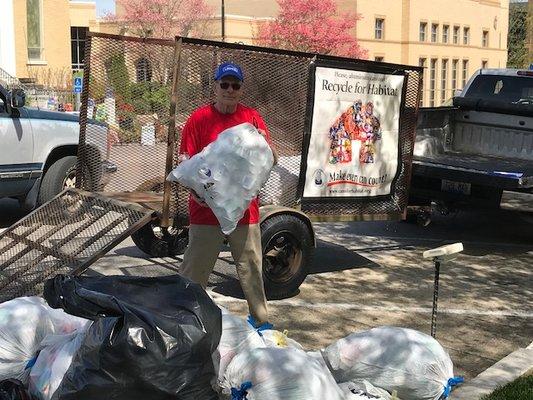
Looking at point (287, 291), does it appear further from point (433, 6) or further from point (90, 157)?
point (433, 6)

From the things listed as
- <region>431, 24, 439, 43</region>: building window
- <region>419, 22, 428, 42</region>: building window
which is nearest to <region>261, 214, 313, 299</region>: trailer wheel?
<region>419, 22, 428, 42</region>: building window

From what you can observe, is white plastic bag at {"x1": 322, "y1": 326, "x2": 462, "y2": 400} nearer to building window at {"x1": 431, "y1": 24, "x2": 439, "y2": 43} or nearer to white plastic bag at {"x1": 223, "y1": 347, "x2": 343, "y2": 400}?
white plastic bag at {"x1": 223, "y1": 347, "x2": 343, "y2": 400}

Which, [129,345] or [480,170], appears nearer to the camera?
[129,345]

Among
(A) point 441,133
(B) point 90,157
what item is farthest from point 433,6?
(B) point 90,157

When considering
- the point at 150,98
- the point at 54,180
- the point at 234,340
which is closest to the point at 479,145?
the point at 150,98

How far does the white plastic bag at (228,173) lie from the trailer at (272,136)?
3.18 ft

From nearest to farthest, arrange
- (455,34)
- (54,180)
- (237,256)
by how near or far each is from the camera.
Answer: (237,256)
(54,180)
(455,34)

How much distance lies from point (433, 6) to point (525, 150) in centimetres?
4375

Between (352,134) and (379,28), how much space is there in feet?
140

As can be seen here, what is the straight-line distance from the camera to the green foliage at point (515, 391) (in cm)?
450

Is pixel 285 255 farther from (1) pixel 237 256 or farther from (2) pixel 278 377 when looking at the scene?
(2) pixel 278 377

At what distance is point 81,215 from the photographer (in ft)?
21.2

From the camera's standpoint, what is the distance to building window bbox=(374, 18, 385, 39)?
47.9 m

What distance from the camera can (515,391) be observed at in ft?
15.1
